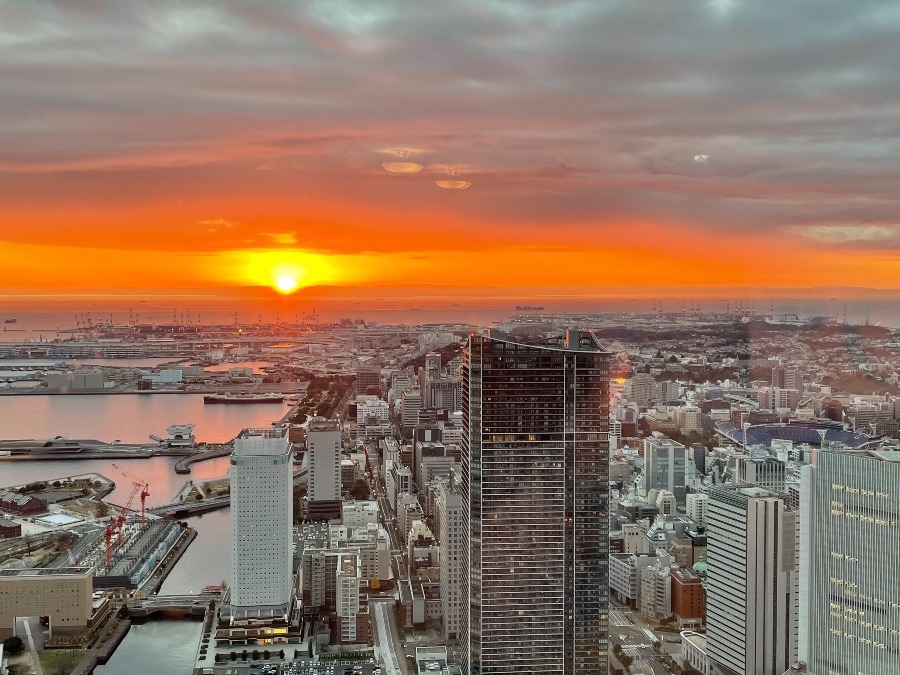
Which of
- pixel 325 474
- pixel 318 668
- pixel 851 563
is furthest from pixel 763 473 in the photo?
pixel 325 474

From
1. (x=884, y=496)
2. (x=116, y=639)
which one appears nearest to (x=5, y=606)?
(x=116, y=639)

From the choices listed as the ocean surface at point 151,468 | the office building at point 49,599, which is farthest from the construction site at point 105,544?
the office building at point 49,599

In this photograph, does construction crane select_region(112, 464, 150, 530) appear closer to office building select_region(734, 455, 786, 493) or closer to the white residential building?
the white residential building

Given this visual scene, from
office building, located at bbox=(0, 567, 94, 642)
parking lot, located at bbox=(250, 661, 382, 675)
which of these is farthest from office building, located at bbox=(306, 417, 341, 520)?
parking lot, located at bbox=(250, 661, 382, 675)

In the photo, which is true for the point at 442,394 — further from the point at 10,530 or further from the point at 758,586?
the point at 758,586

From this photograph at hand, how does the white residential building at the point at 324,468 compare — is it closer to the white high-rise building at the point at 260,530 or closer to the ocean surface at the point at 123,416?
the white high-rise building at the point at 260,530
